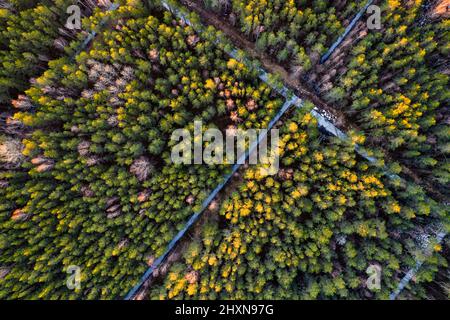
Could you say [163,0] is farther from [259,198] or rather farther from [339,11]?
[259,198]

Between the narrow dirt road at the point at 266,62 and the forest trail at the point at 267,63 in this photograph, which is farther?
the narrow dirt road at the point at 266,62

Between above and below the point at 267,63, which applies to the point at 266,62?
above

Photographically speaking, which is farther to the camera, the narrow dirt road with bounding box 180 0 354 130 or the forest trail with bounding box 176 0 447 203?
the narrow dirt road with bounding box 180 0 354 130
